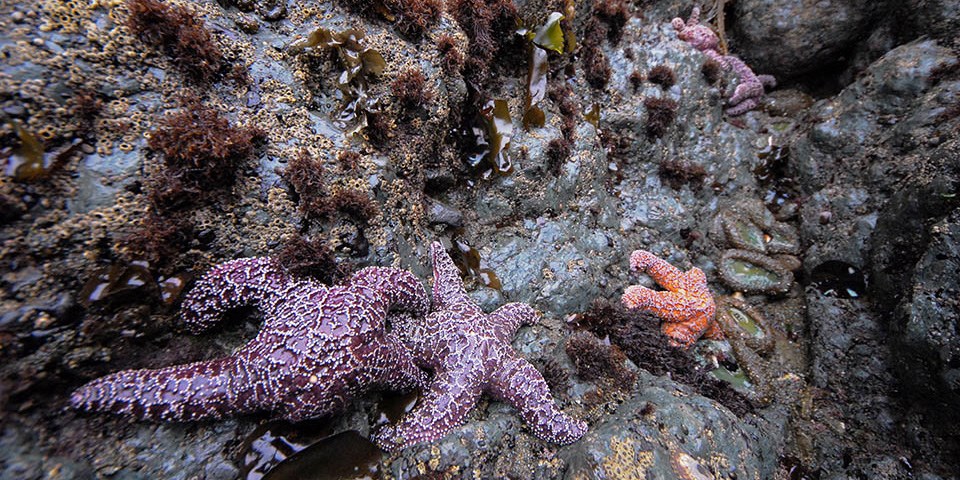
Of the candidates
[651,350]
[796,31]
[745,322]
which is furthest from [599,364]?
[796,31]

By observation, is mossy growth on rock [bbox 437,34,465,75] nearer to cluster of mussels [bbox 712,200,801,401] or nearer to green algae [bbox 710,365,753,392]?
cluster of mussels [bbox 712,200,801,401]

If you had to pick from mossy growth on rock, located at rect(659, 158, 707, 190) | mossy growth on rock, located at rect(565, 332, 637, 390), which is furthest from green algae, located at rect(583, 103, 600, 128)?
mossy growth on rock, located at rect(565, 332, 637, 390)

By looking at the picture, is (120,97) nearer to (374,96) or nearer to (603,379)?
(374,96)

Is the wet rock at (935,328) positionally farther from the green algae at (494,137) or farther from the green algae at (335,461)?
the green algae at (335,461)

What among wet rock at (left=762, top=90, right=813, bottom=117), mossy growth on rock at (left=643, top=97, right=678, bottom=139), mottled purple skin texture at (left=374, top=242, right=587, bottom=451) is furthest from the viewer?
wet rock at (left=762, top=90, right=813, bottom=117)

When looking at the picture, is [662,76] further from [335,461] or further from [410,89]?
[335,461]

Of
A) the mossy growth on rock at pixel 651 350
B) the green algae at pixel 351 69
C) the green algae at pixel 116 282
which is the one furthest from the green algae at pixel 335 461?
the green algae at pixel 351 69
